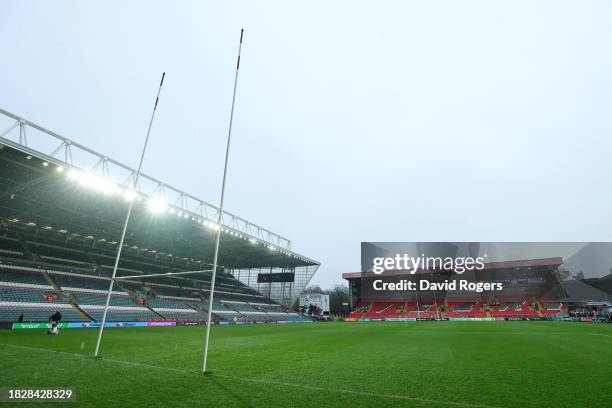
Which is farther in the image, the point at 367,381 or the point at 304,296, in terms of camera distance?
the point at 304,296

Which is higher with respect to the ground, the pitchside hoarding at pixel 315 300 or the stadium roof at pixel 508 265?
the stadium roof at pixel 508 265

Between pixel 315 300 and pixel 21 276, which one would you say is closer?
pixel 21 276

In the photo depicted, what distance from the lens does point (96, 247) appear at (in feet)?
138

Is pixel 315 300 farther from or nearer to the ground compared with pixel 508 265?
nearer to the ground

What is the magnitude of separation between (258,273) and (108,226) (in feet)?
101

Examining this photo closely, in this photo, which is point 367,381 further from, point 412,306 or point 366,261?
point 366,261

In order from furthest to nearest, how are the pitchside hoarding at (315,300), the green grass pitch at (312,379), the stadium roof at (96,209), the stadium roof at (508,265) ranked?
the pitchside hoarding at (315,300), the stadium roof at (508,265), the stadium roof at (96,209), the green grass pitch at (312,379)

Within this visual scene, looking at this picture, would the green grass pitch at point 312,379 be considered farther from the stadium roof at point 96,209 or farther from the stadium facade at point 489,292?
the stadium facade at point 489,292

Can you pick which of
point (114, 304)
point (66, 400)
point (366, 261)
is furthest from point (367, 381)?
point (366, 261)

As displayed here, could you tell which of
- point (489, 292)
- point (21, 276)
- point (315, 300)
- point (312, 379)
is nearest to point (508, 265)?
point (489, 292)

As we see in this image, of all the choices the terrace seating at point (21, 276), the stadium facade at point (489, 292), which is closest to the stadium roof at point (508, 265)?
the stadium facade at point (489, 292)

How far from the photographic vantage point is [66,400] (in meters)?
Answer: 5.08

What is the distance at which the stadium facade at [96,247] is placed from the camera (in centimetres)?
Answer: 2380

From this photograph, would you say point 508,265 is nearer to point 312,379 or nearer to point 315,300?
point 315,300
